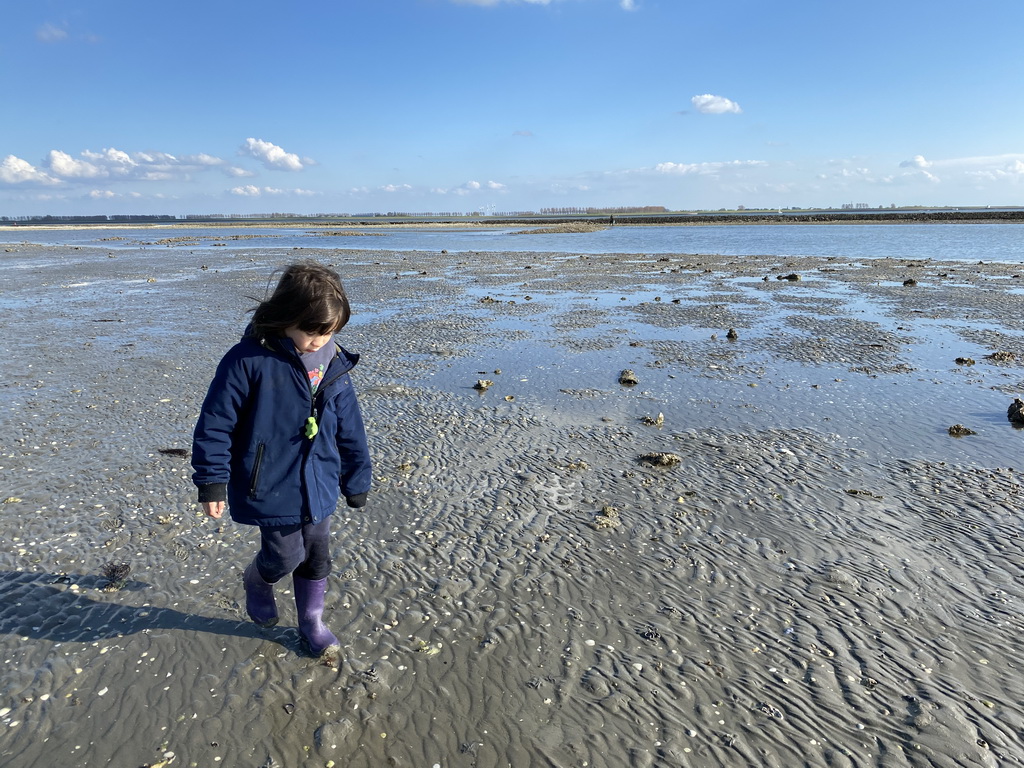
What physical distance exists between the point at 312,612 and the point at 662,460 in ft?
13.2

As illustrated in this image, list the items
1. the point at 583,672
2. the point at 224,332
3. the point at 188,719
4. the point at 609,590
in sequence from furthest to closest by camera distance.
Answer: the point at 224,332
the point at 609,590
the point at 583,672
the point at 188,719

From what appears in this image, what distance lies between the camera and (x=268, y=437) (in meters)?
3.25

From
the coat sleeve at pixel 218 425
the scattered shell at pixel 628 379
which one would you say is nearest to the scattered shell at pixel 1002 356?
the scattered shell at pixel 628 379

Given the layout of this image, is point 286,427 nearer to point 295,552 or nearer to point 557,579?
point 295,552

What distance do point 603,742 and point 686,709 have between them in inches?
20.6

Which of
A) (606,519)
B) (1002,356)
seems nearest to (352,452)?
(606,519)

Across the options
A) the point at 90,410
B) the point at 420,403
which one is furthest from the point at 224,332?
the point at 420,403

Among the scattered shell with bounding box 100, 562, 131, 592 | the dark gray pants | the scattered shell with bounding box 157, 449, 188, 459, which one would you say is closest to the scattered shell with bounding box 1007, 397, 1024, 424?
the dark gray pants

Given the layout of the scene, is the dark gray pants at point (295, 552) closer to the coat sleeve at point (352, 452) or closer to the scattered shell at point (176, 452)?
the coat sleeve at point (352, 452)

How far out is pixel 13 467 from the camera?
20.3ft

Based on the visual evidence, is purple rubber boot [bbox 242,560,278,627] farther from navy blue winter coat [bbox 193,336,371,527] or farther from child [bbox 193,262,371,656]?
navy blue winter coat [bbox 193,336,371,527]

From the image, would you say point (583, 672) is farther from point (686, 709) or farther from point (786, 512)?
point (786, 512)

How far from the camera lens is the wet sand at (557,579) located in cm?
316

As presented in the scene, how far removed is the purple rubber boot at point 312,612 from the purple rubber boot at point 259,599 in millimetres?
225
